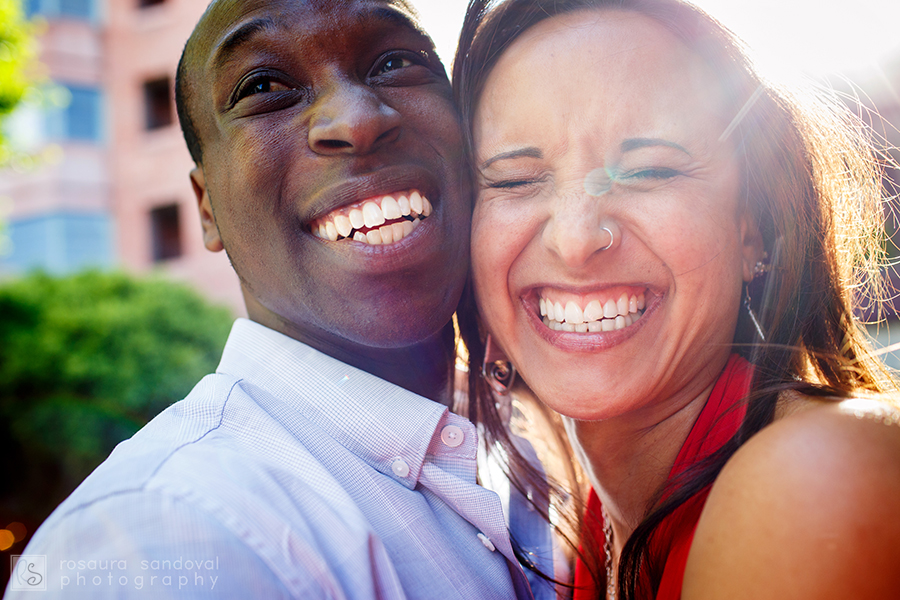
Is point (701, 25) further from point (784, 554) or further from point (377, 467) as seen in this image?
point (377, 467)

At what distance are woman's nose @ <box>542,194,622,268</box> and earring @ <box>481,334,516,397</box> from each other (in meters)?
0.87

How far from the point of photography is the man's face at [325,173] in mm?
2102

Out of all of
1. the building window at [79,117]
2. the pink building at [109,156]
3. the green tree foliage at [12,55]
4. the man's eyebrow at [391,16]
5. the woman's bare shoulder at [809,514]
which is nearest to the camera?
the woman's bare shoulder at [809,514]

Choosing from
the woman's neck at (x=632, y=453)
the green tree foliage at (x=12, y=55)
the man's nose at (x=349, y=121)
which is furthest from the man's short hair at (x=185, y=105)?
the green tree foliage at (x=12, y=55)

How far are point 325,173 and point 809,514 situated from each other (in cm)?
162

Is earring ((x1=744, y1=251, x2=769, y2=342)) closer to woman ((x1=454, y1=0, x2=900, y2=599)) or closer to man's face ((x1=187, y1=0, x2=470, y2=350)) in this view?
woman ((x1=454, y1=0, x2=900, y2=599))

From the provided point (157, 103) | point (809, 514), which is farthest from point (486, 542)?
point (157, 103)

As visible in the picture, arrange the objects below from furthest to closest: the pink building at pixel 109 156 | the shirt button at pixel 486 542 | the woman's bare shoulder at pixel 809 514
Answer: the pink building at pixel 109 156 → the shirt button at pixel 486 542 → the woman's bare shoulder at pixel 809 514

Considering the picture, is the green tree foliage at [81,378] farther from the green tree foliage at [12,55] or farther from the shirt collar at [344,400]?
the shirt collar at [344,400]

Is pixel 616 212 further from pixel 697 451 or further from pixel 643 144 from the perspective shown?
pixel 697 451

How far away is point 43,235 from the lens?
16.4 m

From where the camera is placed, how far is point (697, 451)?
2.04 meters

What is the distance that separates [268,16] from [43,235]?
1719 cm

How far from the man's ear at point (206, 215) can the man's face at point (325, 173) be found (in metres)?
0.26
